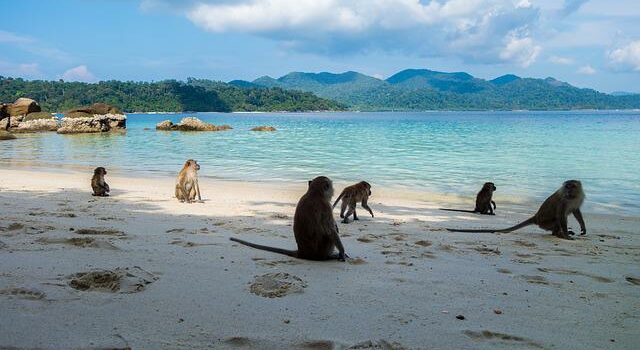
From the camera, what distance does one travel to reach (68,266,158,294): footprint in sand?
4.48 m

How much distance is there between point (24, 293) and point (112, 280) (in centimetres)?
70

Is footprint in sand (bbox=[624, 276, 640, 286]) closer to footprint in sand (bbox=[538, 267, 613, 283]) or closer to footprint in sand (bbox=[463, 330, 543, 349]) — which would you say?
footprint in sand (bbox=[538, 267, 613, 283])

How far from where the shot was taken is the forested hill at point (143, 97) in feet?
460

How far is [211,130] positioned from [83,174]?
41275 millimetres

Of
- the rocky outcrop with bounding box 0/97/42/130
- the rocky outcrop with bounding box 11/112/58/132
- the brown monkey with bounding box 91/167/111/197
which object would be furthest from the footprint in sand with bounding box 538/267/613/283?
the rocky outcrop with bounding box 0/97/42/130

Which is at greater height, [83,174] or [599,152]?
[599,152]

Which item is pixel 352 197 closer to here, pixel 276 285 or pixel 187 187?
pixel 187 187

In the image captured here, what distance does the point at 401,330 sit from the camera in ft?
12.6

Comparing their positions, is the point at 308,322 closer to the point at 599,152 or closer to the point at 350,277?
the point at 350,277

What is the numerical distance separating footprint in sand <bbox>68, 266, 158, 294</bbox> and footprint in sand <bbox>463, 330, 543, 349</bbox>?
9.44 feet

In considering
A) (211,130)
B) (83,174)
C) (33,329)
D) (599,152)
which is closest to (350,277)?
(33,329)

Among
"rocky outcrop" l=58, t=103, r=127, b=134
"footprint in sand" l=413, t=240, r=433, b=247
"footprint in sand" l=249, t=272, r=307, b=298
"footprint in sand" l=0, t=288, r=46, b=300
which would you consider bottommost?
"footprint in sand" l=413, t=240, r=433, b=247

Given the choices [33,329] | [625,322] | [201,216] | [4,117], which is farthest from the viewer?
[4,117]

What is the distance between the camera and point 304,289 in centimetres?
482
